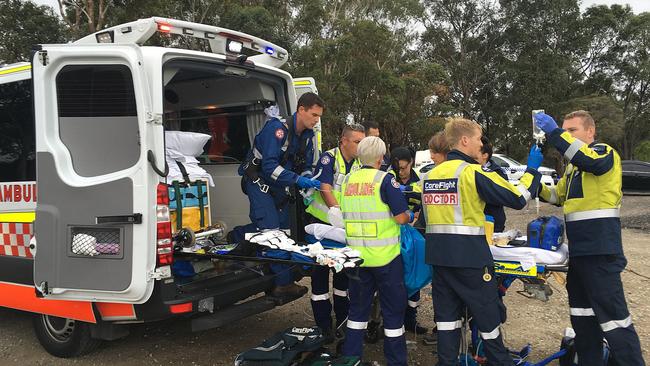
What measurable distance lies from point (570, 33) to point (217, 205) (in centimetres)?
3142

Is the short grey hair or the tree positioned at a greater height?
the tree

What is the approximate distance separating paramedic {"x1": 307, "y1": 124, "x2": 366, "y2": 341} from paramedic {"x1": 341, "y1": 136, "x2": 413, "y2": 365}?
27.9 inches

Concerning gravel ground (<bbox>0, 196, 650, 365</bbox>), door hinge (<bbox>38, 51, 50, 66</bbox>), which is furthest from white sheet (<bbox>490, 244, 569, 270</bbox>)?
door hinge (<bbox>38, 51, 50, 66</bbox>)

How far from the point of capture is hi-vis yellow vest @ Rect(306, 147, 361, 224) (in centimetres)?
444

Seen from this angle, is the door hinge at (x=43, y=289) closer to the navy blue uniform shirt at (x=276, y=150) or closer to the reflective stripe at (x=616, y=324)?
the navy blue uniform shirt at (x=276, y=150)

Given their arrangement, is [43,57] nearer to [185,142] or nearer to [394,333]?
[185,142]

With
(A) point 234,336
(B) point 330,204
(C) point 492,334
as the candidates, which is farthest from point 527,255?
(A) point 234,336

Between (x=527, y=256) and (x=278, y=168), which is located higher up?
(x=278, y=168)

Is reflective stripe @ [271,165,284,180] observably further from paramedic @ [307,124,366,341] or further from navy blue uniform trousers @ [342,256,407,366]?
navy blue uniform trousers @ [342,256,407,366]

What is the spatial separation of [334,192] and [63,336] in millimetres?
2515

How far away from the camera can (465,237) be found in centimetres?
303

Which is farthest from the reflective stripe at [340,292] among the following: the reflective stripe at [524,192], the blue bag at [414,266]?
the reflective stripe at [524,192]

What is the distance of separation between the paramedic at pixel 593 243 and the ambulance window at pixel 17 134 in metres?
3.68

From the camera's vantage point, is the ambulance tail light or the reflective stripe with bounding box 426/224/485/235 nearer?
the reflective stripe with bounding box 426/224/485/235
